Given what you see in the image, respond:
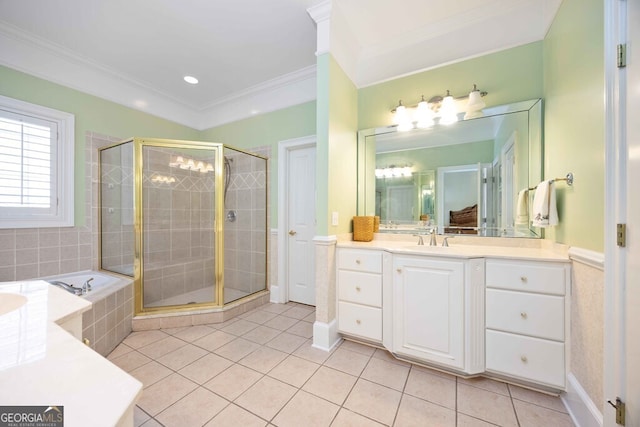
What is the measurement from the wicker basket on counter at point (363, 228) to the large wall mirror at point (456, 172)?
0.20 m

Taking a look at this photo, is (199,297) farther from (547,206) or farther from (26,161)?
(547,206)

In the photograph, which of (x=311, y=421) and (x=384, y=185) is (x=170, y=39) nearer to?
(x=384, y=185)

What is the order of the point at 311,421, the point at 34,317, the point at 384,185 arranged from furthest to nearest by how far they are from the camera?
the point at 384,185 < the point at 311,421 < the point at 34,317

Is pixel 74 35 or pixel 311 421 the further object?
pixel 74 35

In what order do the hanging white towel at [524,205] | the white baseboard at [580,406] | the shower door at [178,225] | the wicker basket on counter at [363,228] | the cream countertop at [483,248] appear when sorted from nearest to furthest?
the white baseboard at [580,406] → the cream countertop at [483,248] → the hanging white towel at [524,205] → the wicker basket on counter at [363,228] → the shower door at [178,225]

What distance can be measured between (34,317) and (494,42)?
10.2 feet

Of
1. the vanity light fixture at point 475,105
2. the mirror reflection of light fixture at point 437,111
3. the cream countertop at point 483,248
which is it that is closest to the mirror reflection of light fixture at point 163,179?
the cream countertop at point 483,248

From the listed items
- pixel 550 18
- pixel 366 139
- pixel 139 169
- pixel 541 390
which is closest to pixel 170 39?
pixel 139 169

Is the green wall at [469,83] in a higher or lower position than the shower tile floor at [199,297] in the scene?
higher

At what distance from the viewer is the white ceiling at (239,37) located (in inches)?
74.0

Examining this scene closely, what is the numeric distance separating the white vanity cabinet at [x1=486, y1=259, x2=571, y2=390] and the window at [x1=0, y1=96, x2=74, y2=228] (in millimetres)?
3735

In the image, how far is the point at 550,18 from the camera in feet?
5.54

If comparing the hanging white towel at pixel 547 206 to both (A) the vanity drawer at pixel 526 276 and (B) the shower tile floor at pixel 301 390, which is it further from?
(B) the shower tile floor at pixel 301 390

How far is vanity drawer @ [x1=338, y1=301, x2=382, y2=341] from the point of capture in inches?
73.4
